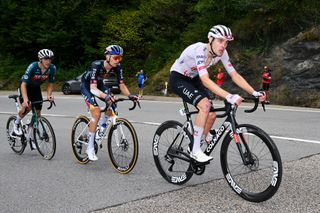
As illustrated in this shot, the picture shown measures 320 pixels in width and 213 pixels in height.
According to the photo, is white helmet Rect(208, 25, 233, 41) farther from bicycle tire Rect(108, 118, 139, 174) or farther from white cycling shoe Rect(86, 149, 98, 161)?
white cycling shoe Rect(86, 149, 98, 161)

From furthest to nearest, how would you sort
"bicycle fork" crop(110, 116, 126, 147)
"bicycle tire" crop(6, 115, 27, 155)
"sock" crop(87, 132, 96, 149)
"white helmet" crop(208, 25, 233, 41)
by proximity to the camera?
"bicycle tire" crop(6, 115, 27, 155), "sock" crop(87, 132, 96, 149), "bicycle fork" crop(110, 116, 126, 147), "white helmet" crop(208, 25, 233, 41)

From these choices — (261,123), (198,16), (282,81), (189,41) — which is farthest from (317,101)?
(198,16)

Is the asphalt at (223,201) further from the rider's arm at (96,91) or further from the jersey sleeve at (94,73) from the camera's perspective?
the jersey sleeve at (94,73)

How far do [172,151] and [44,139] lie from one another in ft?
9.66

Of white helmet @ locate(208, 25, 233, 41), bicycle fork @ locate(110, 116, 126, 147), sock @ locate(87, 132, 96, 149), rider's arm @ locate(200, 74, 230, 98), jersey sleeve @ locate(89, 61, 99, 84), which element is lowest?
sock @ locate(87, 132, 96, 149)

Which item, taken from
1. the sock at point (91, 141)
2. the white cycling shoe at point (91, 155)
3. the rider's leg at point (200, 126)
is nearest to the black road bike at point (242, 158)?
the rider's leg at point (200, 126)

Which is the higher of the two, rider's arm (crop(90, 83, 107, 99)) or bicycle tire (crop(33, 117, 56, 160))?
rider's arm (crop(90, 83, 107, 99))

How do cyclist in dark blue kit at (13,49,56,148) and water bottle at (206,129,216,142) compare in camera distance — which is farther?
cyclist in dark blue kit at (13,49,56,148)

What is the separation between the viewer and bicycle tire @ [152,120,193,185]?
18.9 feet

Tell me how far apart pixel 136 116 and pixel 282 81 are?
10.7 m

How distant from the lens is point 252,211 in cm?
461

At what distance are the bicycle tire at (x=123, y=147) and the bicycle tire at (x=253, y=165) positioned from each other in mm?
1618

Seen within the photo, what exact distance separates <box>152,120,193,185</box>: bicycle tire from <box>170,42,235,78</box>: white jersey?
717 mm

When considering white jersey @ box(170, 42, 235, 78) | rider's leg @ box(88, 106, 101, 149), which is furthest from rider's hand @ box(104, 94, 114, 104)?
white jersey @ box(170, 42, 235, 78)
